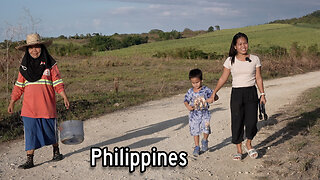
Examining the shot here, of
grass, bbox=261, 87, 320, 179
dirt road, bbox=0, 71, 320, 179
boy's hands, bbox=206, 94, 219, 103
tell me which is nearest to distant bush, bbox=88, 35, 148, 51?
dirt road, bbox=0, 71, 320, 179

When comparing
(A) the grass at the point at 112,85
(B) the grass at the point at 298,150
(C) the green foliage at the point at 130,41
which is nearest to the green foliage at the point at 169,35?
(C) the green foliage at the point at 130,41

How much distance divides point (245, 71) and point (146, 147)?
227cm

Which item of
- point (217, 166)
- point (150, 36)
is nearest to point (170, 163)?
point (217, 166)

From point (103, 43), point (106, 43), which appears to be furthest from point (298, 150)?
point (106, 43)

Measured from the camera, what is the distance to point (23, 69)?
6035mm

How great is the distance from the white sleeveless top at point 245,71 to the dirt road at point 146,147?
4.09ft

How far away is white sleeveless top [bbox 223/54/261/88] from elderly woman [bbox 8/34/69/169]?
2.67 metres

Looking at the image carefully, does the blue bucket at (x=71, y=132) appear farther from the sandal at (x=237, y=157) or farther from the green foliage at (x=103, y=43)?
the green foliage at (x=103, y=43)

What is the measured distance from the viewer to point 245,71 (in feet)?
19.8

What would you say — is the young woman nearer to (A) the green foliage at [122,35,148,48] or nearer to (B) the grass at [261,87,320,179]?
(B) the grass at [261,87,320,179]

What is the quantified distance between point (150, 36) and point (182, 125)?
283 feet

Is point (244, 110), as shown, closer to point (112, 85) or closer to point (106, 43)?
point (112, 85)

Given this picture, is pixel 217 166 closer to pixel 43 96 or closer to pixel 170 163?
pixel 170 163

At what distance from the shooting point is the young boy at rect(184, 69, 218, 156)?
6391 mm
